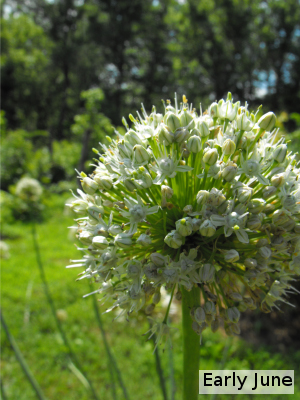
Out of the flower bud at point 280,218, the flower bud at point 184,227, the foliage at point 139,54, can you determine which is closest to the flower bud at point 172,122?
the flower bud at point 184,227

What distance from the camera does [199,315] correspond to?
1007 millimetres

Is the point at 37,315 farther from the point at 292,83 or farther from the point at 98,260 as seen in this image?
the point at 292,83

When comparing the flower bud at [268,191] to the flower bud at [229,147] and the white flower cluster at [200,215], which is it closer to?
the white flower cluster at [200,215]

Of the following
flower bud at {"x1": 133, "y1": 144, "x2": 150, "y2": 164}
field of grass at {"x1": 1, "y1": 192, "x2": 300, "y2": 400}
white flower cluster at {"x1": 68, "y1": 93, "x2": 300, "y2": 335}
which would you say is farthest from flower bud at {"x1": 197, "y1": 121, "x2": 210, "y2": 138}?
field of grass at {"x1": 1, "y1": 192, "x2": 300, "y2": 400}

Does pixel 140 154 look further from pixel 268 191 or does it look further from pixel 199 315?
pixel 199 315

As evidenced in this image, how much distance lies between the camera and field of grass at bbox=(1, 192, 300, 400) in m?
3.27

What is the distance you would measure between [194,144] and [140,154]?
0.19m

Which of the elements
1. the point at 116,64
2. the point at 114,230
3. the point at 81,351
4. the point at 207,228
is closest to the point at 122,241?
the point at 114,230

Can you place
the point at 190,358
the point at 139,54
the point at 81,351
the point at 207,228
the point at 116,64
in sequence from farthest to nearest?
the point at 139,54 → the point at 116,64 → the point at 81,351 → the point at 190,358 → the point at 207,228

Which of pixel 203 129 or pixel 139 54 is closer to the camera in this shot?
pixel 203 129

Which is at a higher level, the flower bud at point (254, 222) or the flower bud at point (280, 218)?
the flower bud at point (280, 218)

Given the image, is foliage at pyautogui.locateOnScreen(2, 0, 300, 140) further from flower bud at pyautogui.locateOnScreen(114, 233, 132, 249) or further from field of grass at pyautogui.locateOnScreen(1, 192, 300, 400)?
flower bud at pyautogui.locateOnScreen(114, 233, 132, 249)

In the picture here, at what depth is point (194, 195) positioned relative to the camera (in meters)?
1.16

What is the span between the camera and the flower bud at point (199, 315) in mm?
997
